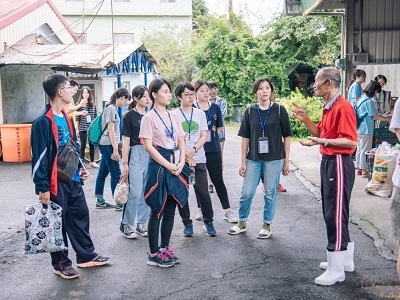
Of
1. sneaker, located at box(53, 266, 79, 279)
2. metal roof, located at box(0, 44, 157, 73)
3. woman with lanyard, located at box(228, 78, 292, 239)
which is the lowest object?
sneaker, located at box(53, 266, 79, 279)

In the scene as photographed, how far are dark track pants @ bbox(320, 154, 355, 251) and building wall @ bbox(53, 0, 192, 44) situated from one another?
3329cm

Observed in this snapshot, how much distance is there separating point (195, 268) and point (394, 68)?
10.6 meters

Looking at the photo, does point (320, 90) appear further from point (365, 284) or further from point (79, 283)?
point (79, 283)

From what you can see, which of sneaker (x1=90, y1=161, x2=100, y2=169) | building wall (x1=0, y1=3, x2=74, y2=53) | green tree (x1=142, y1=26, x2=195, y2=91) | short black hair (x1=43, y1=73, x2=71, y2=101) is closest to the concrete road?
short black hair (x1=43, y1=73, x2=71, y2=101)

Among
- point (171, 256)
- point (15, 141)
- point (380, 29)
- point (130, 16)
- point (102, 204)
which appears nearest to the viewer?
point (171, 256)

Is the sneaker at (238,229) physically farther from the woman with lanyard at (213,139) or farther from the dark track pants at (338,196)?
the dark track pants at (338,196)

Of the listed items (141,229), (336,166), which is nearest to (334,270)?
(336,166)

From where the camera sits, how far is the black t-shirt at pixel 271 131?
613 cm

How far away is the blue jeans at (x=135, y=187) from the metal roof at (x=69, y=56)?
24.2 ft

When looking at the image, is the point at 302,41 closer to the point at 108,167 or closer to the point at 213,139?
the point at 108,167

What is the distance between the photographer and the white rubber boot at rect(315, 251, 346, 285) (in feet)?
15.4

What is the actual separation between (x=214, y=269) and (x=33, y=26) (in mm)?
13608

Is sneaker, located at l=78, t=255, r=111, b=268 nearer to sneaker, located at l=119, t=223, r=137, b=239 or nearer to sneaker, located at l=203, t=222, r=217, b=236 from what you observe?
sneaker, located at l=119, t=223, r=137, b=239

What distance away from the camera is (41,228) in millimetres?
4816
